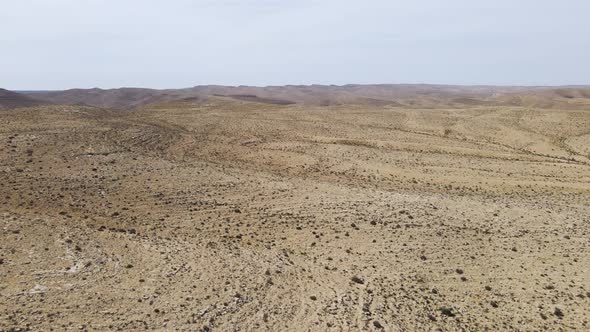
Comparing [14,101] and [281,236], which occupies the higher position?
[14,101]

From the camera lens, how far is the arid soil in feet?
25.2

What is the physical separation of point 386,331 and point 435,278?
2454 millimetres

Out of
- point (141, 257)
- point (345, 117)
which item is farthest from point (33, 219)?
point (345, 117)

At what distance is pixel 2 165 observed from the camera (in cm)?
1448

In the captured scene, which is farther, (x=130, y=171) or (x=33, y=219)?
(x=130, y=171)

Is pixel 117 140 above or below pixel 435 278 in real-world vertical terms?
above

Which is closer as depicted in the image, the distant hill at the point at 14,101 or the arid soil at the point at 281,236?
the arid soil at the point at 281,236

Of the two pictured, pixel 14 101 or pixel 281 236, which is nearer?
pixel 281 236

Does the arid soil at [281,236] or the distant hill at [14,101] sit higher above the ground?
the distant hill at [14,101]

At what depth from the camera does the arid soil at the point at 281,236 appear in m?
7.69

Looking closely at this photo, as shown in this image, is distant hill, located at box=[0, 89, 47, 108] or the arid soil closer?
the arid soil

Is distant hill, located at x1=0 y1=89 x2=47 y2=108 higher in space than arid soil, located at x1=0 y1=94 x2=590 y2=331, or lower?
higher

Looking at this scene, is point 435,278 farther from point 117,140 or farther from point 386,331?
point 117,140

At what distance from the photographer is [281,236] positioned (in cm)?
1111
